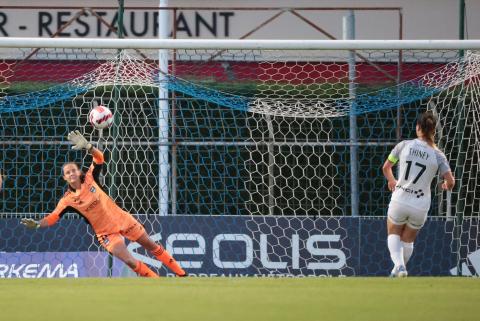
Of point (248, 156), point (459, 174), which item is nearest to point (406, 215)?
point (459, 174)

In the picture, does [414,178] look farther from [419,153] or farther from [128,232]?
[128,232]

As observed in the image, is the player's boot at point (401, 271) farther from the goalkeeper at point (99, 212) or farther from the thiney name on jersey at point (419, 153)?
the goalkeeper at point (99, 212)

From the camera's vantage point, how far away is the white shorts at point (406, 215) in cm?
1061

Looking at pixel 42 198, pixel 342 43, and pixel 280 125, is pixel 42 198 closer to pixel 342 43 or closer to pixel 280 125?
pixel 280 125

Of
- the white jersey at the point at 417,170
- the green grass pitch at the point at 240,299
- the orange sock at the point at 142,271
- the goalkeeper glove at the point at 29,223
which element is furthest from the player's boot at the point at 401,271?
the goalkeeper glove at the point at 29,223

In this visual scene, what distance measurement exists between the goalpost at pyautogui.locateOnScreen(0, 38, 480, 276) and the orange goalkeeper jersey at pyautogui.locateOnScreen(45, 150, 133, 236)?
33.1 inches

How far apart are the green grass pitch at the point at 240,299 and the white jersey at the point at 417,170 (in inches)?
64.3

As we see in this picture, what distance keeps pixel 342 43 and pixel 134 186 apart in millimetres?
4099

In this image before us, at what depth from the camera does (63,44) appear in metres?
11.5

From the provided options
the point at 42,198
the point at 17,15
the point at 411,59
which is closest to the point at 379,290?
the point at 42,198

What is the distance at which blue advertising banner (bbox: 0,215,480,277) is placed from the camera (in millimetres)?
13648

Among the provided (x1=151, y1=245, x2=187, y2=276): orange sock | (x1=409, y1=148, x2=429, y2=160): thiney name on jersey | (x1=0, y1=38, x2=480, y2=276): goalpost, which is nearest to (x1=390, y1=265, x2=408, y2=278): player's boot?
(x1=409, y1=148, x2=429, y2=160): thiney name on jersey

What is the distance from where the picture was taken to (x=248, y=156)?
1506 cm

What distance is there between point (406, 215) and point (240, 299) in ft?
11.9
